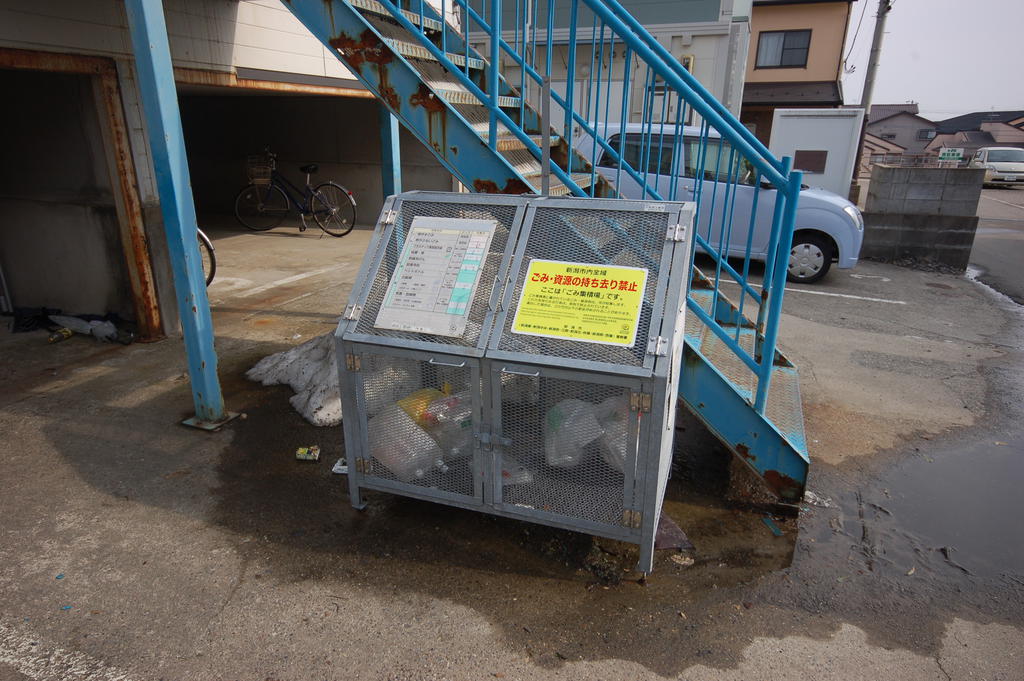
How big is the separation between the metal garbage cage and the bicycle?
7.28m

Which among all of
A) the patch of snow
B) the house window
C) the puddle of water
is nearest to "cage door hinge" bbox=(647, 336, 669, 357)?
the puddle of water

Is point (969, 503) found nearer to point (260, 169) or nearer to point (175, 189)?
point (175, 189)

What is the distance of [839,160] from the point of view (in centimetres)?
1047

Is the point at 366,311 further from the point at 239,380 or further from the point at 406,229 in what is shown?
the point at 239,380

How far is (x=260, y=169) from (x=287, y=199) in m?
0.64

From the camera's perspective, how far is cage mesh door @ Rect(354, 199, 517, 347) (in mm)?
2539

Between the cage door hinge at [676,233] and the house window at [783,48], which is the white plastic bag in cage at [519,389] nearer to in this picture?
the cage door hinge at [676,233]

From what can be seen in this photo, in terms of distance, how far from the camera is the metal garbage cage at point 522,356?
7.73ft

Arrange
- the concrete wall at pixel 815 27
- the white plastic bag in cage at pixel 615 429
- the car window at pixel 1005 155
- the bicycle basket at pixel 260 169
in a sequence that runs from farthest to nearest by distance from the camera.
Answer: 1. the car window at pixel 1005 155
2. the concrete wall at pixel 815 27
3. the bicycle basket at pixel 260 169
4. the white plastic bag in cage at pixel 615 429

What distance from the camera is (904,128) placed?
40.7 metres

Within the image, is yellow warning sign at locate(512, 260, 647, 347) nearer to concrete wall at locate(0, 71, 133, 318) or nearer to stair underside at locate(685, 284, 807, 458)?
stair underside at locate(685, 284, 807, 458)

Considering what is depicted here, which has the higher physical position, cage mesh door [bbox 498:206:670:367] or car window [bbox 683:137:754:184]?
car window [bbox 683:137:754:184]

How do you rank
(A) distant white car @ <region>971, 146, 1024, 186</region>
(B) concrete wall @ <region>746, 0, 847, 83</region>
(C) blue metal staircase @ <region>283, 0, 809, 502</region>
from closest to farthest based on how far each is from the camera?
(C) blue metal staircase @ <region>283, 0, 809, 502</region> → (B) concrete wall @ <region>746, 0, 847, 83</region> → (A) distant white car @ <region>971, 146, 1024, 186</region>

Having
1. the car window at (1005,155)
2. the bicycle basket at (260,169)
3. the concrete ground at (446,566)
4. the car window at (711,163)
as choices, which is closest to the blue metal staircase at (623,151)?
the concrete ground at (446,566)
